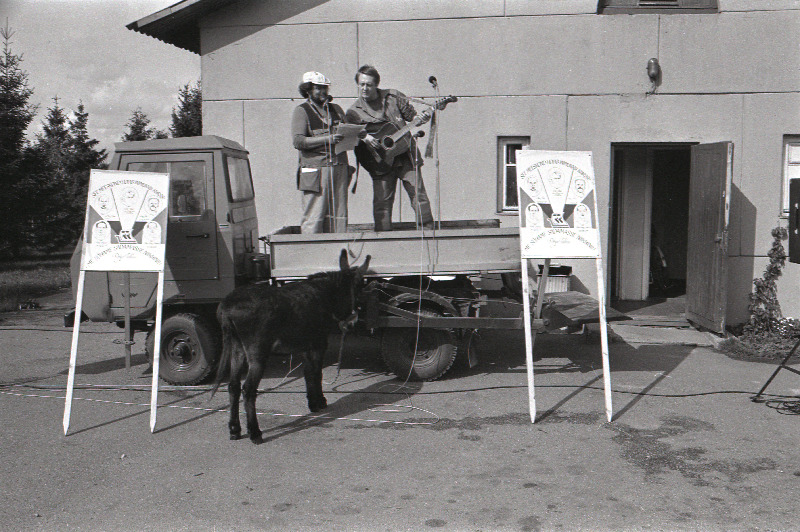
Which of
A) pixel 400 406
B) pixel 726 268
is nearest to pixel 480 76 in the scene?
pixel 726 268

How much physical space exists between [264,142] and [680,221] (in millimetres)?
8008

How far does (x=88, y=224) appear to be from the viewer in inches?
250

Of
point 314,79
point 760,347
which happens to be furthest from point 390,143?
point 760,347

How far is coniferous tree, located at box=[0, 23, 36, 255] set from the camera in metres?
18.0

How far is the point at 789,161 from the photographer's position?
10.3m

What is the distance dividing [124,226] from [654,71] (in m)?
7.03

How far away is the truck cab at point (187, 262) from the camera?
24.6 ft

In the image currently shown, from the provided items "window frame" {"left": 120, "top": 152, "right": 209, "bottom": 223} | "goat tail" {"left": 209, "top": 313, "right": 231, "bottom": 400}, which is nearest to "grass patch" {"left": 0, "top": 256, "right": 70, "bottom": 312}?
"window frame" {"left": 120, "top": 152, "right": 209, "bottom": 223}

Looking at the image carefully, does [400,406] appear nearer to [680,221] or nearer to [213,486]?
[213,486]

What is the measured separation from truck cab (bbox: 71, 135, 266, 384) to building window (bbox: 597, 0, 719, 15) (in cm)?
575

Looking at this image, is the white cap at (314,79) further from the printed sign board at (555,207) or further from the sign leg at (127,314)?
the sign leg at (127,314)

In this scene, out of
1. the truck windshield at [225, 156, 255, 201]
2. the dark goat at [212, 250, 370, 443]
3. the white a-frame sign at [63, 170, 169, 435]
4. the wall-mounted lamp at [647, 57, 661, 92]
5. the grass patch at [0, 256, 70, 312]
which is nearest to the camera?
the dark goat at [212, 250, 370, 443]

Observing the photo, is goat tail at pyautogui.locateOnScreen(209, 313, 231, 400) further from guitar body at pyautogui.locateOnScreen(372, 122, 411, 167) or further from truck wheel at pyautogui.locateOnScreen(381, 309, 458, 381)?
guitar body at pyautogui.locateOnScreen(372, 122, 411, 167)

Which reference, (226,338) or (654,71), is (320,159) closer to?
(226,338)
